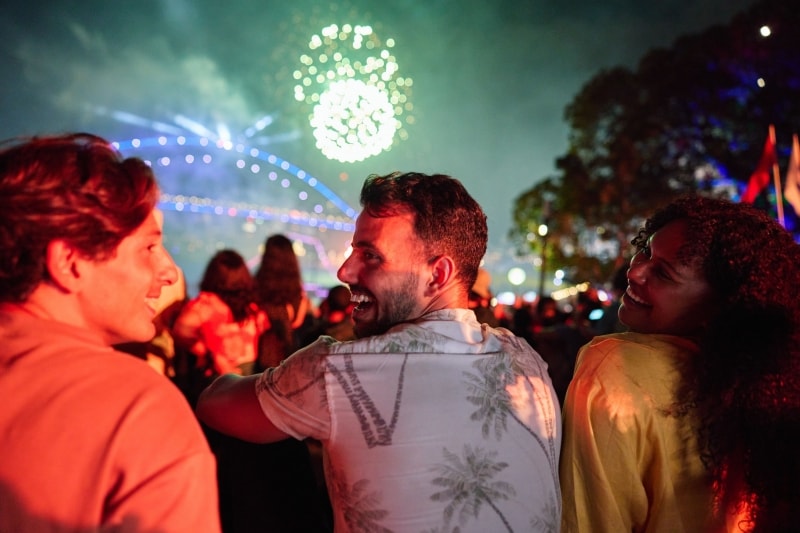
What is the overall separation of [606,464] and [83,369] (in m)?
1.57

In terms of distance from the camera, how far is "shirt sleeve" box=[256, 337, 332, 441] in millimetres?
1377

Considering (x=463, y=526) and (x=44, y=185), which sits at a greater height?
(x=44, y=185)

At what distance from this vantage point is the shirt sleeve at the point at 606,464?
68.4 inches

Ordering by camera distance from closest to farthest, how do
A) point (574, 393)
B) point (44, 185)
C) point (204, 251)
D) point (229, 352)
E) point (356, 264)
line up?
point (44, 185) → point (356, 264) → point (574, 393) → point (229, 352) → point (204, 251)

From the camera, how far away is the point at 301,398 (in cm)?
138

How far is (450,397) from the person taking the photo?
1.43 meters

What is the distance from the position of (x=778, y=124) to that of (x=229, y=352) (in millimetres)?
19329

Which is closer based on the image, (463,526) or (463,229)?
(463,526)

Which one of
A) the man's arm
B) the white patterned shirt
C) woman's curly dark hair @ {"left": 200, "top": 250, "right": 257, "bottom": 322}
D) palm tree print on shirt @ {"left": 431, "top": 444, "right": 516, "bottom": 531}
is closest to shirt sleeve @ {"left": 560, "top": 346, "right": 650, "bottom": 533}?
the white patterned shirt

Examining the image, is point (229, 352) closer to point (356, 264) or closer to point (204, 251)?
point (356, 264)

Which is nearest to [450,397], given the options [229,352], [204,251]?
[229,352]

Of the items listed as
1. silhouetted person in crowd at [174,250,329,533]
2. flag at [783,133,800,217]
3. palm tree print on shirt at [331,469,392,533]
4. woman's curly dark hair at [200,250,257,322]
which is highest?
flag at [783,133,800,217]

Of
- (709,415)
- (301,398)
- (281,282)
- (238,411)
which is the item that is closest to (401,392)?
(301,398)

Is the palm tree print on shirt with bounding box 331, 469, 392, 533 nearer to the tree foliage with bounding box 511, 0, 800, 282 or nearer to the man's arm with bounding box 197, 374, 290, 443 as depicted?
the man's arm with bounding box 197, 374, 290, 443
